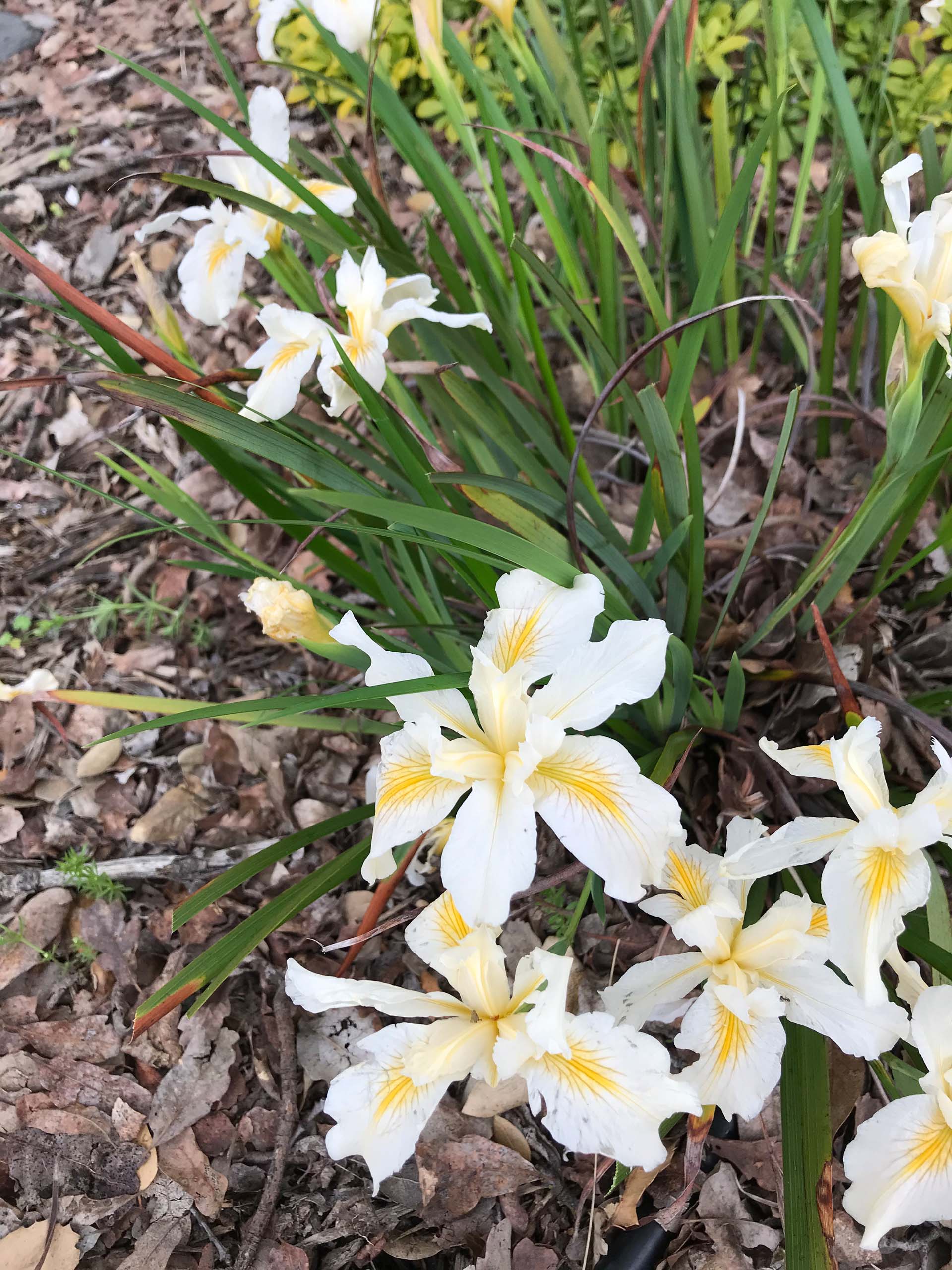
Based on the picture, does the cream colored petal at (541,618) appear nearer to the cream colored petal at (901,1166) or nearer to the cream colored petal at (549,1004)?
the cream colored petal at (549,1004)

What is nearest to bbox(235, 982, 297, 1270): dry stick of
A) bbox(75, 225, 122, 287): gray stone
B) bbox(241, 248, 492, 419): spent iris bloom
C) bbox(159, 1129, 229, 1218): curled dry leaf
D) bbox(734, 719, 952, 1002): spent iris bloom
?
bbox(159, 1129, 229, 1218): curled dry leaf

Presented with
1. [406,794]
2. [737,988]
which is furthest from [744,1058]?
[406,794]

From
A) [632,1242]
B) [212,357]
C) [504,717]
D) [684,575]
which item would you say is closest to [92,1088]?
[632,1242]

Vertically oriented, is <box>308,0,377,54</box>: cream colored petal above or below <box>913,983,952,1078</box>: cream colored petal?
above

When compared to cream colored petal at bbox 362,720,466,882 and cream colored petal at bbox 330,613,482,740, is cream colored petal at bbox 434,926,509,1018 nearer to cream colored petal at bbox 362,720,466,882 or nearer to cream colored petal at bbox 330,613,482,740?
cream colored petal at bbox 362,720,466,882

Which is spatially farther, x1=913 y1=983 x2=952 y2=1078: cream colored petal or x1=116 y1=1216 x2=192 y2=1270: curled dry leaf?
x1=116 y1=1216 x2=192 y2=1270: curled dry leaf

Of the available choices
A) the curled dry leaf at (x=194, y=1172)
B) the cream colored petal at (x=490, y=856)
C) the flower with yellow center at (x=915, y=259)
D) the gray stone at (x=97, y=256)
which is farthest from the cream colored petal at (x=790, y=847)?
the gray stone at (x=97, y=256)

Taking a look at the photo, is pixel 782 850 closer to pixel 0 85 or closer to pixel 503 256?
pixel 503 256
